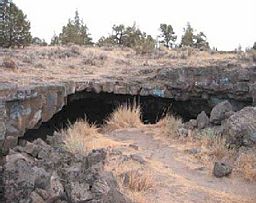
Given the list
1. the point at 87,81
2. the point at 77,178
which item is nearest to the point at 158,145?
the point at 87,81

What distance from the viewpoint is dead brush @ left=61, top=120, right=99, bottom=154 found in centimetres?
1019

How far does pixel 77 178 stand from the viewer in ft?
25.7

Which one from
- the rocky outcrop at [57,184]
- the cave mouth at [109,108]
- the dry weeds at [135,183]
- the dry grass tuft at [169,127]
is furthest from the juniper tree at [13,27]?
the dry weeds at [135,183]

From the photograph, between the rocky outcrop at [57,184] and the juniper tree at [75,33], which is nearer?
the rocky outcrop at [57,184]

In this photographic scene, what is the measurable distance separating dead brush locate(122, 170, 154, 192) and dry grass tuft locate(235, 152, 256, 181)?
206 cm

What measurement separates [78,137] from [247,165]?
403 centimetres

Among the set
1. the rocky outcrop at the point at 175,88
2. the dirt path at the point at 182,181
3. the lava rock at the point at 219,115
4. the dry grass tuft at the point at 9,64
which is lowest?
the dirt path at the point at 182,181

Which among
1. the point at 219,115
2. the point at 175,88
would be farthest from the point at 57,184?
the point at 175,88

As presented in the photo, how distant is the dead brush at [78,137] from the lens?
1019 cm

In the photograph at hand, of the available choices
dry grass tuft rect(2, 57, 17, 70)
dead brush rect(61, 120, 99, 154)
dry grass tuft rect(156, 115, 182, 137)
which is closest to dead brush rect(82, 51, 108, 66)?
dry grass tuft rect(2, 57, 17, 70)

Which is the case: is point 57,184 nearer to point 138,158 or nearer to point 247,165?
point 138,158

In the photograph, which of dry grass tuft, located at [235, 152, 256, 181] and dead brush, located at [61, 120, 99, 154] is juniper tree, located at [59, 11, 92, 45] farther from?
dry grass tuft, located at [235, 152, 256, 181]

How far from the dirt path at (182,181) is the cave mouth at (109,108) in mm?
3664

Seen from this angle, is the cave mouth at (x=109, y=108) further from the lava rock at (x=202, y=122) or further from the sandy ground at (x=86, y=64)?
the lava rock at (x=202, y=122)
